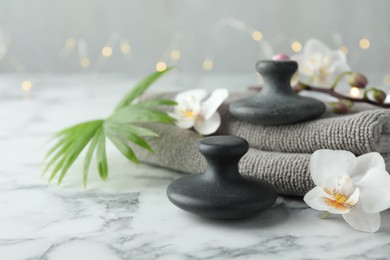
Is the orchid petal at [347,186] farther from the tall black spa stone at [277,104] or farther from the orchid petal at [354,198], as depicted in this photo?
the tall black spa stone at [277,104]

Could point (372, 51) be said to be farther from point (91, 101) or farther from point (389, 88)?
point (91, 101)

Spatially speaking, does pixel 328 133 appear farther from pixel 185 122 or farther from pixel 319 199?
pixel 185 122

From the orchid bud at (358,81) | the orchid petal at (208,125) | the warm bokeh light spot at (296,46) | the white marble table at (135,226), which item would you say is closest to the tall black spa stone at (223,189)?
the white marble table at (135,226)

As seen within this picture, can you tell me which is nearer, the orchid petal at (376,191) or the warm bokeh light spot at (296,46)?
the orchid petal at (376,191)

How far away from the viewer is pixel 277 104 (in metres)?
0.81

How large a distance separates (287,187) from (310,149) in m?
0.05

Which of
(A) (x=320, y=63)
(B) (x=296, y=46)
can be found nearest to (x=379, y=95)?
(A) (x=320, y=63)

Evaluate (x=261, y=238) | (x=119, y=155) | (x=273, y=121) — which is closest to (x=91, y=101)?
(x=119, y=155)

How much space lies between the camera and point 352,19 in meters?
1.92

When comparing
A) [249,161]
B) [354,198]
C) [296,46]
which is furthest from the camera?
[296,46]

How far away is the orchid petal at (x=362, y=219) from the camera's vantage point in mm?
669

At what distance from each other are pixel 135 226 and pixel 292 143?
22cm

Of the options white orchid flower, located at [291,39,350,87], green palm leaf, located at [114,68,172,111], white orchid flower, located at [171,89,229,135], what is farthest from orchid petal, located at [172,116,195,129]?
white orchid flower, located at [291,39,350,87]

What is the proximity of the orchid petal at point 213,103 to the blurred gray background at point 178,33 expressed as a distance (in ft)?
3.58
